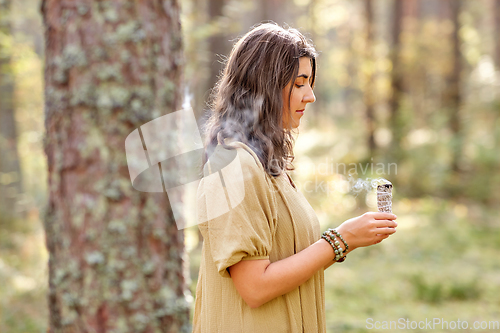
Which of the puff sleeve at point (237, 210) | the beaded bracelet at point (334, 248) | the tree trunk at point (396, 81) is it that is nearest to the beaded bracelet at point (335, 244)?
the beaded bracelet at point (334, 248)

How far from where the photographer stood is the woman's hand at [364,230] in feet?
5.37

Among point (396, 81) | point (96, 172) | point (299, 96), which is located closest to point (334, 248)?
point (299, 96)

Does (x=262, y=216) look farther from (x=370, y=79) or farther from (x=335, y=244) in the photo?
(x=370, y=79)

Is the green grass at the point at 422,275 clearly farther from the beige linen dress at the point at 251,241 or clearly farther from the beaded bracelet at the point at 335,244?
the beaded bracelet at the point at 335,244

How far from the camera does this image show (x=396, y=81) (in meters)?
10.9

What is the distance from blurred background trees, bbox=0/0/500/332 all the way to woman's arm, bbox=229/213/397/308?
1.05 meters

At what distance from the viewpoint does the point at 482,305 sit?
200 inches

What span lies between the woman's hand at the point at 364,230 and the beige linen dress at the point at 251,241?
0.16 m

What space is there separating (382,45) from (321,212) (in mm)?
6270

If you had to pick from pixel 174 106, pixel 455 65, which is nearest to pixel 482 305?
pixel 174 106

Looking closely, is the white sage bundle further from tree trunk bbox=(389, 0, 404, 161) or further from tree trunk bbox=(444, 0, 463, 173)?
tree trunk bbox=(444, 0, 463, 173)

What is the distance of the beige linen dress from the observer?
1.47 m

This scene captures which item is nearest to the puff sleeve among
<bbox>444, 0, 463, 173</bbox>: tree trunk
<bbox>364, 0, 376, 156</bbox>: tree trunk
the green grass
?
the green grass

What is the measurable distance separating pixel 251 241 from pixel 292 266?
203mm
